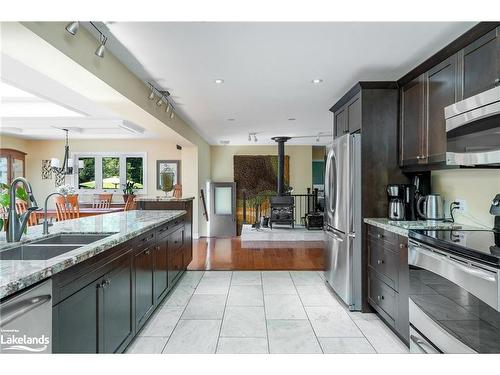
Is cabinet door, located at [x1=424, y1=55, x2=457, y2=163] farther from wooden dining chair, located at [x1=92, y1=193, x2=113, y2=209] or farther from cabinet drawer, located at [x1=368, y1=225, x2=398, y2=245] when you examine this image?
wooden dining chair, located at [x1=92, y1=193, x2=113, y2=209]

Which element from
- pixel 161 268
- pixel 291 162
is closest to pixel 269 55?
pixel 161 268

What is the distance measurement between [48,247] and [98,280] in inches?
21.1

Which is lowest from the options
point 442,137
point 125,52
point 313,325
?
point 313,325

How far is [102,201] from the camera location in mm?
7613

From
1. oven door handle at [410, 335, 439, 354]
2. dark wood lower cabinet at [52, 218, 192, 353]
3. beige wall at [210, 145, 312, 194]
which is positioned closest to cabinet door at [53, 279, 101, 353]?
dark wood lower cabinet at [52, 218, 192, 353]

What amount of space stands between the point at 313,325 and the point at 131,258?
5.50 ft

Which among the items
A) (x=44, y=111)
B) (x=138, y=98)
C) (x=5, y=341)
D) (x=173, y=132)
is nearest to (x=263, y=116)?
(x=173, y=132)

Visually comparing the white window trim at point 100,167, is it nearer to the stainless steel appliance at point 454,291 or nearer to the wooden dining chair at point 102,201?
the wooden dining chair at point 102,201

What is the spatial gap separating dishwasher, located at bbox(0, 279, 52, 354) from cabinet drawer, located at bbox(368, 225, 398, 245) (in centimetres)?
238

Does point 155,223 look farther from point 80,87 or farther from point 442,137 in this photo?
point 442,137

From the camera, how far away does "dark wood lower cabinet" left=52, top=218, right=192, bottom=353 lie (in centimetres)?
139

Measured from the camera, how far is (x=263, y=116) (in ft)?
16.4

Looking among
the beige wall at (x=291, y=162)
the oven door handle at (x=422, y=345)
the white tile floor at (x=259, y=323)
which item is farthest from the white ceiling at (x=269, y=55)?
the beige wall at (x=291, y=162)

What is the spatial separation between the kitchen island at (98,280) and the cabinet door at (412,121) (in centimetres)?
249
